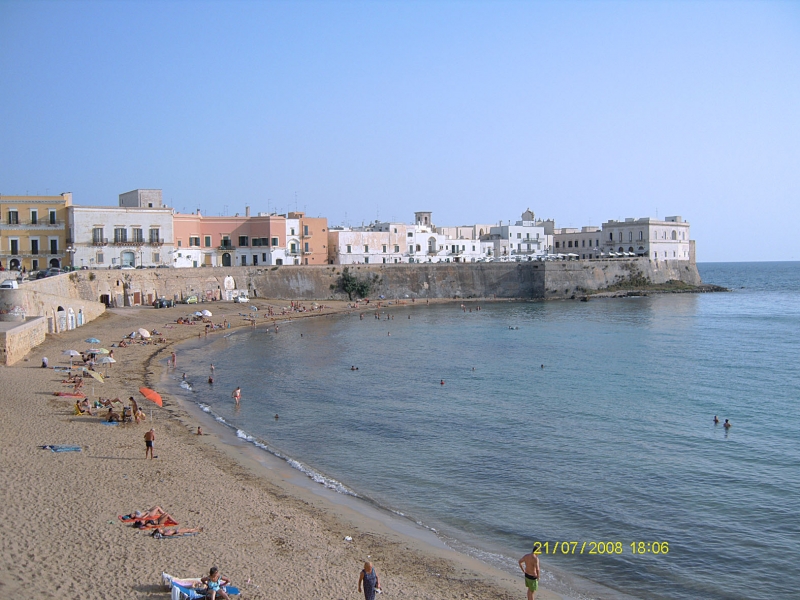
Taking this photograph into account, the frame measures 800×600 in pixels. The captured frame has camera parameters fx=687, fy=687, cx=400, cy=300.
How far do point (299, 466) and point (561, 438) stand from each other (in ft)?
28.0

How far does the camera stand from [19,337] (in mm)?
28969

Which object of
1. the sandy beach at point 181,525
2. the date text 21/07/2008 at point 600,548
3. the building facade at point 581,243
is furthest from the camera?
the building facade at point 581,243

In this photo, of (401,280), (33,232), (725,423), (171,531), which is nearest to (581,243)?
(401,280)

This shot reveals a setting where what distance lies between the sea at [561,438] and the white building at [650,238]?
119 ft

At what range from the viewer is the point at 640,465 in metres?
19.6

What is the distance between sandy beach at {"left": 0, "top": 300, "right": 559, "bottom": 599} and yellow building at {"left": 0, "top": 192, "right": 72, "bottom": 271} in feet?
110

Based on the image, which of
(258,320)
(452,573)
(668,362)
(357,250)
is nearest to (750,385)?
(668,362)

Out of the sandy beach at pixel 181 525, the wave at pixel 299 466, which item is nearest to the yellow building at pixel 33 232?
the sandy beach at pixel 181 525

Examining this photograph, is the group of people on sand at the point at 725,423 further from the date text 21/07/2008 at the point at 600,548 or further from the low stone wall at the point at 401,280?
the low stone wall at the point at 401,280

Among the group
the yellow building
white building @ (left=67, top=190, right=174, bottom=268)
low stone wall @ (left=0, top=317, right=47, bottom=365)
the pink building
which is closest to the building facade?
the pink building

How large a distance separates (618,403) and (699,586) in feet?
48.6

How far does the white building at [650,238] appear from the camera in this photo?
270ft

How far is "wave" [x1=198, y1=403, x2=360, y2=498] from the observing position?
700 inches

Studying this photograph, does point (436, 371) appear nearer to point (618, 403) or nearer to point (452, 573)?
point (618, 403)
